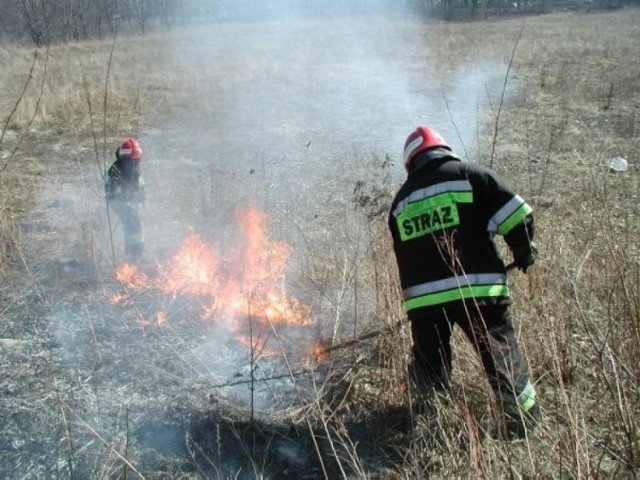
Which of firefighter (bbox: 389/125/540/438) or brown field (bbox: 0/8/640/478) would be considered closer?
brown field (bbox: 0/8/640/478)

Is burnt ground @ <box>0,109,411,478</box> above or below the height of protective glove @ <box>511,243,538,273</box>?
below

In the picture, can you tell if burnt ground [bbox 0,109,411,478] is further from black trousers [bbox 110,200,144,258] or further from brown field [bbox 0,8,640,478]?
black trousers [bbox 110,200,144,258]

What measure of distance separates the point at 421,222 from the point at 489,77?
12704 millimetres

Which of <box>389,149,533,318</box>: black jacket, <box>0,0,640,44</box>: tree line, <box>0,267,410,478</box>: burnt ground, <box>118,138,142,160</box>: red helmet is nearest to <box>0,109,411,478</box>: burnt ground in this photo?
<box>0,267,410,478</box>: burnt ground

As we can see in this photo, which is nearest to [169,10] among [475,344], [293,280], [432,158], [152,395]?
[293,280]

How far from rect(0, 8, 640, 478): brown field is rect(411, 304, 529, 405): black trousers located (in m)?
0.14

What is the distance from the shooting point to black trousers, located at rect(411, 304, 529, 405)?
2770 millimetres

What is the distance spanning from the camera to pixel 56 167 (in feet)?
28.9

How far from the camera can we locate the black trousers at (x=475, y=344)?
2770 mm

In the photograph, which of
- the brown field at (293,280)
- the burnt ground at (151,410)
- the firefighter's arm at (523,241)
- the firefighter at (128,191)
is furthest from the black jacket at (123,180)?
the firefighter's arm at (523,241)

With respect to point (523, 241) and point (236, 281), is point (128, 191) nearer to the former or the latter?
point (236, 281)

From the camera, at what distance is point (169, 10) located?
71.3 ft

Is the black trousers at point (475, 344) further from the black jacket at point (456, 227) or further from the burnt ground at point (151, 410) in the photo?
the burnt ground at point (151, 410)

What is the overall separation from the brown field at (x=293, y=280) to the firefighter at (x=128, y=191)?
0.17m
